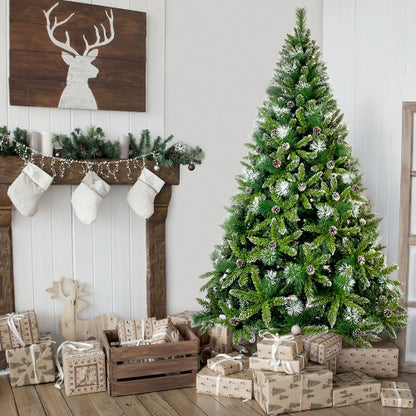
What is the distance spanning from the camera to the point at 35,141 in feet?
9.47

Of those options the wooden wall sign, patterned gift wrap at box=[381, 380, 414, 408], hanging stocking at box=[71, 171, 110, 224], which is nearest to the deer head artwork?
the wooden wall sign

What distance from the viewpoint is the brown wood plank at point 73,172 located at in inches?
111

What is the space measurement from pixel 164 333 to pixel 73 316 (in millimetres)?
687

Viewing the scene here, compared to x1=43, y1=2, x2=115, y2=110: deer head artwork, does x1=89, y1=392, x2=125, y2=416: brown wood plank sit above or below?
below

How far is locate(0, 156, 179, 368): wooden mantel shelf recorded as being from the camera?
9.34 feet

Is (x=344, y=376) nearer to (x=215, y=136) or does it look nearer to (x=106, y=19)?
(x=215, y=136)

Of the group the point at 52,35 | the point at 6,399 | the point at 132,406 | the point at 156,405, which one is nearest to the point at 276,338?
the point at 156,405

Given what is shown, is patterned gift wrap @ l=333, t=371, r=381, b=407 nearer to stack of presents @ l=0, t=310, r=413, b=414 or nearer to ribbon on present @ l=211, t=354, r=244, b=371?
stack of presents @ l=0, t=310, r=413, b=414

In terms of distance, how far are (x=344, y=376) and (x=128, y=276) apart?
1.43 m

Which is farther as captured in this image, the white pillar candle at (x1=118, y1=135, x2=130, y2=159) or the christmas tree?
the white pillar candle at (x1=118, y1=135, x2=130, y2=159)

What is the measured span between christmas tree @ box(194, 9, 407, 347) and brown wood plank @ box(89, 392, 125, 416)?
691 millimetres

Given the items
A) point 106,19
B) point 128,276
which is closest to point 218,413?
point 128,276

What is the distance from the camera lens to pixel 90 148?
3000 mm

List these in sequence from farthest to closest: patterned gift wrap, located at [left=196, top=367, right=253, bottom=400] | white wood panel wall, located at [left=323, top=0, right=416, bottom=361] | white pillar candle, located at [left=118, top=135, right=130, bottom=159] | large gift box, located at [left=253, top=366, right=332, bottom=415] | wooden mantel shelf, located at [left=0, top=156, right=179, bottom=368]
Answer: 1. white wood panel wall, located at [left=323, top=0, right=416, bottom=361]
2. white pillar candle, located at [left=118, top=135, right=130, bottom=159]
3. wooden mantel shelf, located at [left=0, top=156, right=179, bottom=368]
4. patterned gift wrap, located at [left=196, top=367, right=253, bottom=400]
5. large gift box, located at [left=253, top=366, right=332, bottom=415]
